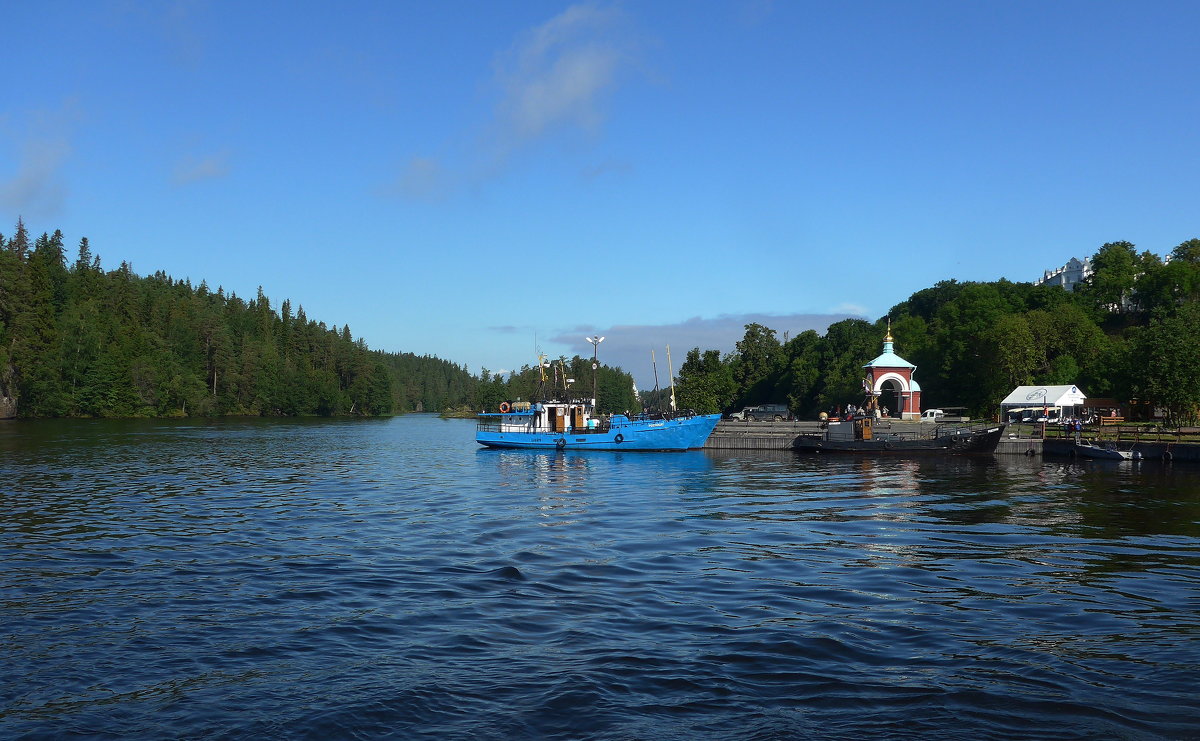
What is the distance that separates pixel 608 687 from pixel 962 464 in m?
50.3

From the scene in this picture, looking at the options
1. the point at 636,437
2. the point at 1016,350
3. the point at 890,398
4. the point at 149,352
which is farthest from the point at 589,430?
the point at 149,352

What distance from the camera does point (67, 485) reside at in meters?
37.2

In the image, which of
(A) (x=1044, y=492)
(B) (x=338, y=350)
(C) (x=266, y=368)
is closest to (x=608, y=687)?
(A) (x=1044, y=492)

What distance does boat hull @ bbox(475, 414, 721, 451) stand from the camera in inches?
2785

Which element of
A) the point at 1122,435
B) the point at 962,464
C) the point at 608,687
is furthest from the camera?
the point at 1122,435

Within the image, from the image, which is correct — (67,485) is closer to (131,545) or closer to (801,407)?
(131,545)

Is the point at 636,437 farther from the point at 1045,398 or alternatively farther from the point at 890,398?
the point at 890,398

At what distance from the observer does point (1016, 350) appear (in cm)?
8300

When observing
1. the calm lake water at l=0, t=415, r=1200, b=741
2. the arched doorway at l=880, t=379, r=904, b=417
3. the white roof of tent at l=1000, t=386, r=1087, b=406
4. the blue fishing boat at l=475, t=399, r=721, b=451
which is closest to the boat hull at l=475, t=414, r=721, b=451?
the blue fishing boat at l=475, t=399, r=721, b=451

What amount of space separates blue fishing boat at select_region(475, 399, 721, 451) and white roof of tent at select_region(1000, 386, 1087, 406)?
27998 millimetres

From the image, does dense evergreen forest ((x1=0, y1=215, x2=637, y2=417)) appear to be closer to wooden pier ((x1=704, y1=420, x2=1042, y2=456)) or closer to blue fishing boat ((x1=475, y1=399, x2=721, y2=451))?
blue fishing boat ((x1=475, y1=399, x2=721, y2=451))

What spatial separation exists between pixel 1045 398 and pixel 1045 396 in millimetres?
329

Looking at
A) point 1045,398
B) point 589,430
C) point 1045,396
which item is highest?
point 1045,396

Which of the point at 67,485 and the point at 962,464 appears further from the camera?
the point at 962,464
